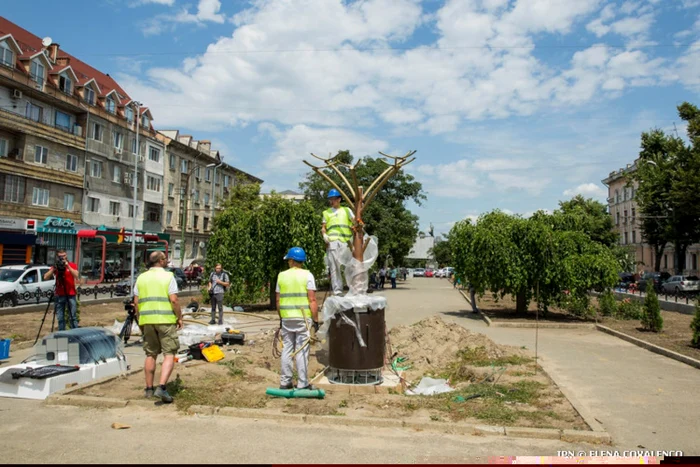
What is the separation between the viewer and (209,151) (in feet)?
200

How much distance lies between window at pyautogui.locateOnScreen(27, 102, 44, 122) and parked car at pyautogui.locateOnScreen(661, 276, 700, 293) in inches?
1619

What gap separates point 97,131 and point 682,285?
41.8m

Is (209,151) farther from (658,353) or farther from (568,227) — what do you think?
(658,353)

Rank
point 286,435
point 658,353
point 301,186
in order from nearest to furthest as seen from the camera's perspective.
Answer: point 286,435 → point 658,353 → point 301,186

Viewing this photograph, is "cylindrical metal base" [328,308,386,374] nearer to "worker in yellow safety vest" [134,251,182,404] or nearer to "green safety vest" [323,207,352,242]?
"green safety vest" [323,207,352,242]

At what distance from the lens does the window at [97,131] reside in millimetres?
39750

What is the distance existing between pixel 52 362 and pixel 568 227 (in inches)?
718

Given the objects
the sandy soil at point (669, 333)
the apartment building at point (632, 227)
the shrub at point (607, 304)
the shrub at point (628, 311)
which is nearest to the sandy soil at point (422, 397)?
the sandy soil at point (669, 333)

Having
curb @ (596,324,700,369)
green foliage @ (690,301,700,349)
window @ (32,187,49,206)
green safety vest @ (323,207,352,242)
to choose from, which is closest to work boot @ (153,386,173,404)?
green safety vest @ (323,207,352,242)

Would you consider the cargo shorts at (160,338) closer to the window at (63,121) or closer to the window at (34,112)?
the window at (34,112)

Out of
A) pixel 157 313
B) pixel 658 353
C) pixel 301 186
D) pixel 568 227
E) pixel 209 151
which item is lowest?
pixel 658 353

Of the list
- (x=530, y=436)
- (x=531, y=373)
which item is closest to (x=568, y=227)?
(x=531, y=373)

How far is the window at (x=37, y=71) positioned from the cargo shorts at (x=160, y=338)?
32926mm

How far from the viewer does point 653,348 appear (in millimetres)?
12625
